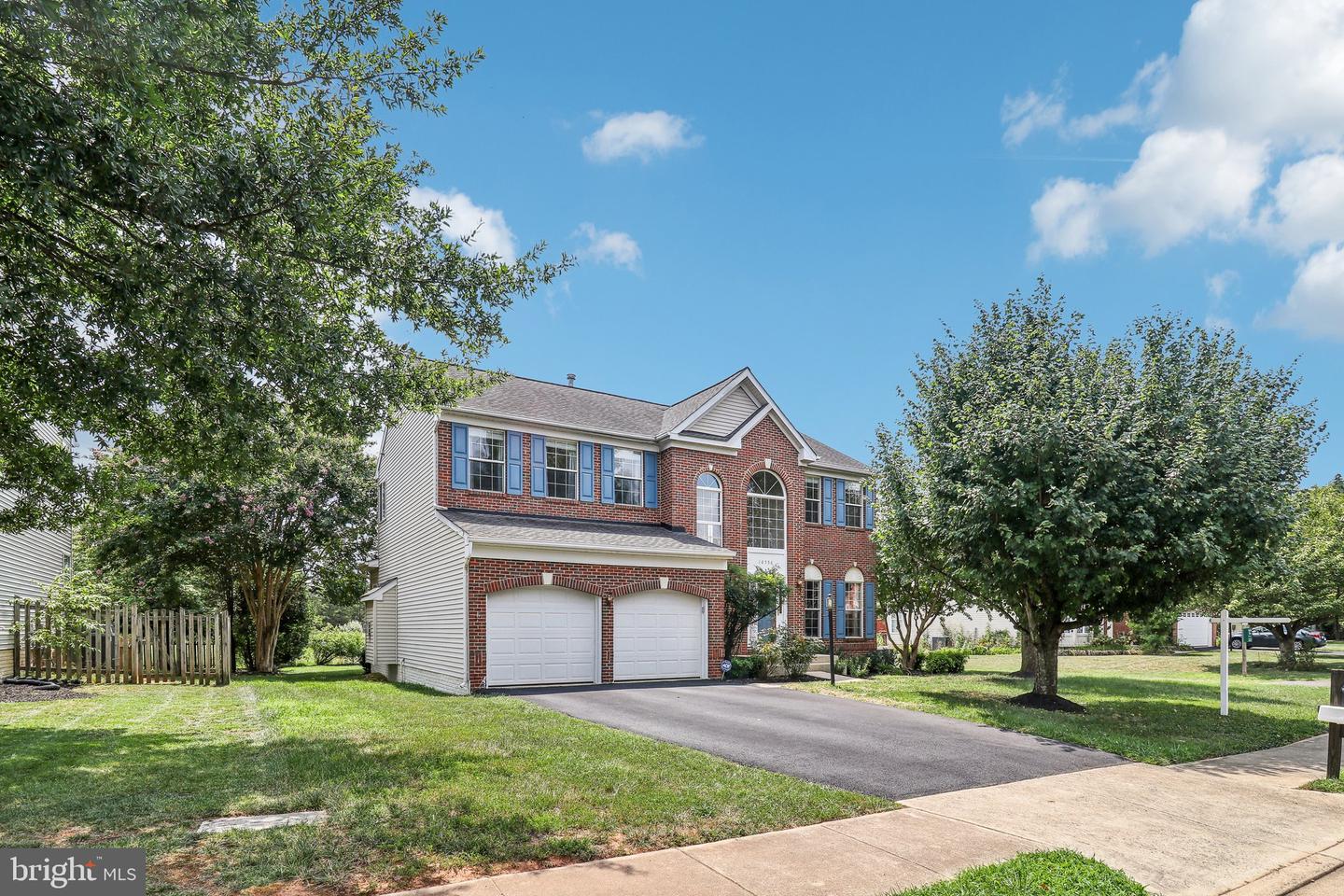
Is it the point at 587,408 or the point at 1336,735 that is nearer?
the point at 1336,735

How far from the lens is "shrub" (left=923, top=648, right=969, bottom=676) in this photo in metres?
25.1

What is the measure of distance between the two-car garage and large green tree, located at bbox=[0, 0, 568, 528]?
796cm

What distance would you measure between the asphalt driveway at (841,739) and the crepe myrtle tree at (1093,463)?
330 cm

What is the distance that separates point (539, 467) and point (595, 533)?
2373 mm

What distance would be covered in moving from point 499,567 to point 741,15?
38.8 feet

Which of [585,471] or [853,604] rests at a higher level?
[585,471]

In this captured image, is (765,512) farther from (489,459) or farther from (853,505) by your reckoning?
(489,459)

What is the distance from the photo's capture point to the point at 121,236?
8945 millimetres

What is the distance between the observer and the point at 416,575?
21.2 meters

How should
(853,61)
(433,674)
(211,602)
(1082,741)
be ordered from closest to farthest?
(1082,741), (853,61), (433,674), (211,602)

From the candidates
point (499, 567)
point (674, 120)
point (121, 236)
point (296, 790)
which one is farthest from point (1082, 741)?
point (121, 236)

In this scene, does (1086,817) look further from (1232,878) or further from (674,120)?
(674,120)

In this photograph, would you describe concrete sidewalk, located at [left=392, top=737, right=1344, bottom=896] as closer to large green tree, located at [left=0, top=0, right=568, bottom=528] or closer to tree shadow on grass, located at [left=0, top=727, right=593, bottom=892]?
tree shadow on grass, located at [left=0, top=727, right=593, bottom=892]

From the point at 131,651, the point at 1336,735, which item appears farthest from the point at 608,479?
the point at 1336,735
